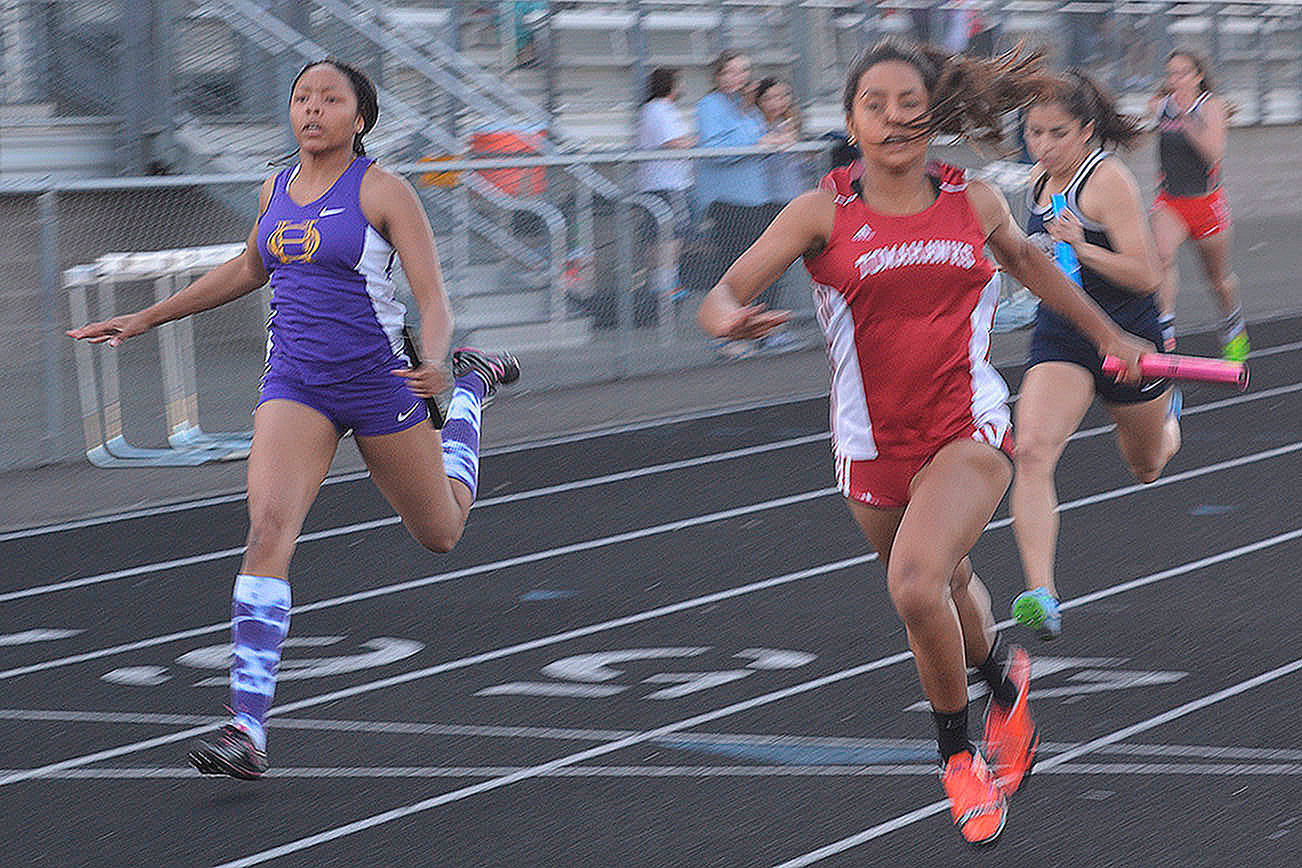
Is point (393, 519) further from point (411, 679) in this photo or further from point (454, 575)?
point (411, 679)

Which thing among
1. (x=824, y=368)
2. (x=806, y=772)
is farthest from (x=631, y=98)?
(x=806, y=772)

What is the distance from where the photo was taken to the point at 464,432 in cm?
670

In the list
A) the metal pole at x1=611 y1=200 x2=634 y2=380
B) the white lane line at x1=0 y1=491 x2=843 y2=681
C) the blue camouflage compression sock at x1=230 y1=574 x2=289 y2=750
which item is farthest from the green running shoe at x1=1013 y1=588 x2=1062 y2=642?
the metal pole at x1=611 y1=200 x2=634 y2=380

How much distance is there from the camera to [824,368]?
1381cm

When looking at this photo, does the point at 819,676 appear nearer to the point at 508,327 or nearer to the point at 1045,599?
the point at 1045,599

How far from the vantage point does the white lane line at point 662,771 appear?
5.22 meters

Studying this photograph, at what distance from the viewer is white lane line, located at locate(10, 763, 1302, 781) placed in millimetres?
5219

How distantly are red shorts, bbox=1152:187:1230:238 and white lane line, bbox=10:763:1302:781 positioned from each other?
7.76m

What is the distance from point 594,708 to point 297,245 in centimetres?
162

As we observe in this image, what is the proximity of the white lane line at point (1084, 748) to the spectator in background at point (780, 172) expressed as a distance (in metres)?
8.16

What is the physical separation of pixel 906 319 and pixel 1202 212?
27.6 feet

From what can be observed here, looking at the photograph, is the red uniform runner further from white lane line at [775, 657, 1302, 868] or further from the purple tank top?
the purple tank top

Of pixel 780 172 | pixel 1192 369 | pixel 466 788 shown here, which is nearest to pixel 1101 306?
pixel 1192 369

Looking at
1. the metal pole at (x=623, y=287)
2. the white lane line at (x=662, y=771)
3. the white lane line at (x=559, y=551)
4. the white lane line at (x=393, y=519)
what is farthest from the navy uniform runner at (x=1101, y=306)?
the metal pole at (x=623, y=287)
